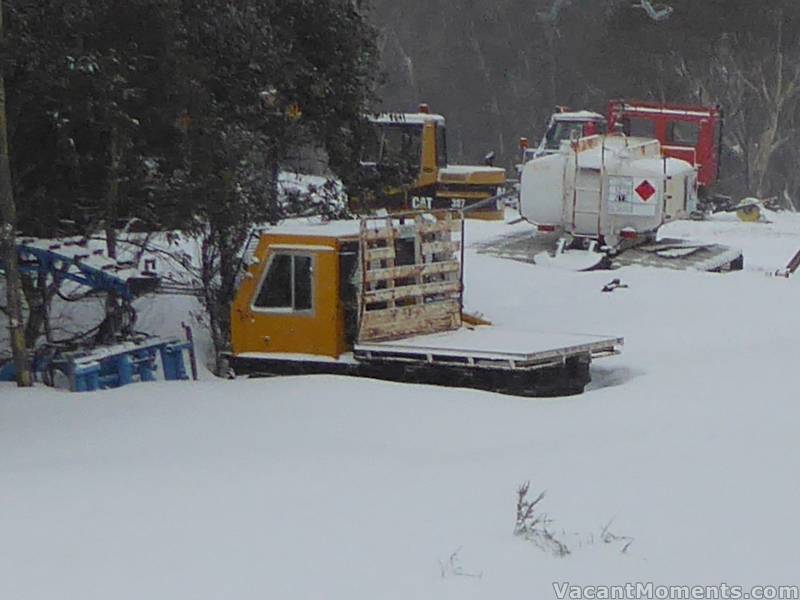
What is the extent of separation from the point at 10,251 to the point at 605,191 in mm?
11588

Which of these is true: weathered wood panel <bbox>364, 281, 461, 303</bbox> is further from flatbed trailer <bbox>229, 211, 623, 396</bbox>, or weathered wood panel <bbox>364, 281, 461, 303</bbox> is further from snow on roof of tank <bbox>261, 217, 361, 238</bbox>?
snow on roof of tank <bbox>261, 217, 361, 238</bbox>

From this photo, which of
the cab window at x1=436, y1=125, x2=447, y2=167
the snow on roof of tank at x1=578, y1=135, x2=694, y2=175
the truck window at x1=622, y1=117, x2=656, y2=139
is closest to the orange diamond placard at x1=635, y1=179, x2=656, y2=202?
the snow on roof of tank at x1=578, y1=135, x2=694, y2=175

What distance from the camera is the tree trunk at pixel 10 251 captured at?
11.2 meters

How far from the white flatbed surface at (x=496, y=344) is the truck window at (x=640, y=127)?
1994 centimetres

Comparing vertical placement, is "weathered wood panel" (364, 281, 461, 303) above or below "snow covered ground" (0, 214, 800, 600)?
above

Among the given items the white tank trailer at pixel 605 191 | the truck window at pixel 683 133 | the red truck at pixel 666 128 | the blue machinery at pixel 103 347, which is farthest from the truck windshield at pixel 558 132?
the blue machinery at pixel 103 347

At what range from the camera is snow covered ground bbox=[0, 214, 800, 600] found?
632 cm

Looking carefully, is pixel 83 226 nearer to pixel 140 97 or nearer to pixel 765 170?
pixel 140 97

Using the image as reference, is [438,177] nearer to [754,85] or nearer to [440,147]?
[440,147]

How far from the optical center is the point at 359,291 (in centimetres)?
1226

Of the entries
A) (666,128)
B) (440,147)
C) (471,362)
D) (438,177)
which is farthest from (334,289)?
(666,128)

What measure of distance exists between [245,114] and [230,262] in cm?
154

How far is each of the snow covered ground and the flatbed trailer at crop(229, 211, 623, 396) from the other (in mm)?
574

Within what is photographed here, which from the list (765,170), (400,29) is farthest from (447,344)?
(400,29)
